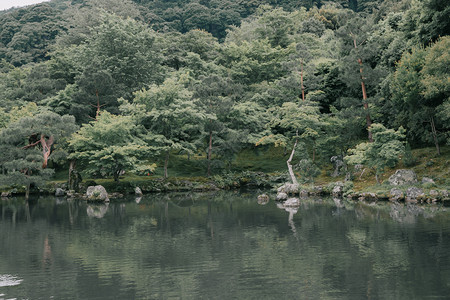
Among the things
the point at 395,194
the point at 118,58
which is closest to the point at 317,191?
the point at 395,194

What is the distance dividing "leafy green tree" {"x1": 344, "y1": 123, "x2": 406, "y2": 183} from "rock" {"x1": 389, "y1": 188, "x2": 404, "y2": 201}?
187cm

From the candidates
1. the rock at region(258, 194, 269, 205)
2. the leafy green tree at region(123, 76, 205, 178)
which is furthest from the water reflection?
the rock at region(258, 194, 269, 205)

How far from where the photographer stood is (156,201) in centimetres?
2842

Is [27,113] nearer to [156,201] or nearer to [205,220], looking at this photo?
[156,201]

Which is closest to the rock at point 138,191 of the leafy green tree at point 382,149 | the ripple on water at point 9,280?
the leafy green tree at point 382,149

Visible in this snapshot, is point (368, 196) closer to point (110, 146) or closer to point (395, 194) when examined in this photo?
point (395, 194)

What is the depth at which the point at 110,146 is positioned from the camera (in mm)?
31578

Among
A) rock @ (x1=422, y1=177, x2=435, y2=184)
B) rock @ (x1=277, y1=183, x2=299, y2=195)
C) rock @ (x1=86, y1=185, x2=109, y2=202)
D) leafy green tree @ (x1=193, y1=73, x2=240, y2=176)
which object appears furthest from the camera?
leafy green tree @ (x1=193, y1=73, x2=240, y2=176)

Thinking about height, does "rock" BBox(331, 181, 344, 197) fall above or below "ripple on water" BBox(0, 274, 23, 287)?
above

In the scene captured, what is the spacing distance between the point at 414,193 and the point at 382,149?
3384 millimetres

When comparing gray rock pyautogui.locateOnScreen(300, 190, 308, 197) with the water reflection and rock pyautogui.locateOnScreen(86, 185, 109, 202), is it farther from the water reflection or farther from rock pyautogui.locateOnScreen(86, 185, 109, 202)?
rock pyautogui.locateOnScreen(86, 185, 109, 202)

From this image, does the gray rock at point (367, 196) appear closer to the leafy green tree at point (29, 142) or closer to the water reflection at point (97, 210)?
the water reflection at point (97, 210)

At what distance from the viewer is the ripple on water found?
408 inches

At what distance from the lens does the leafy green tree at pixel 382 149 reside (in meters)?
25.7
